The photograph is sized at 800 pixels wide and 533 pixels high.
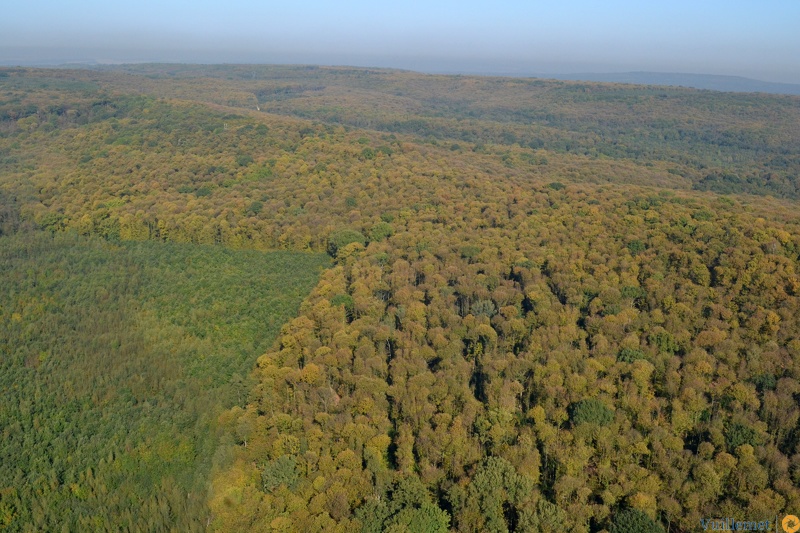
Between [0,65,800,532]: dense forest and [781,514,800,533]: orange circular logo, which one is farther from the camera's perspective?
[0,65,800,532]: dense forest

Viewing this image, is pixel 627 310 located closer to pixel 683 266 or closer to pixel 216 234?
pixel 683 266

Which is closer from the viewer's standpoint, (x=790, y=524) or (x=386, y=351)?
(x=790, y=524)

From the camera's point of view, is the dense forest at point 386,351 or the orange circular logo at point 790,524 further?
the dense forest at point 386,351

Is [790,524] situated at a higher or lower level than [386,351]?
lower
